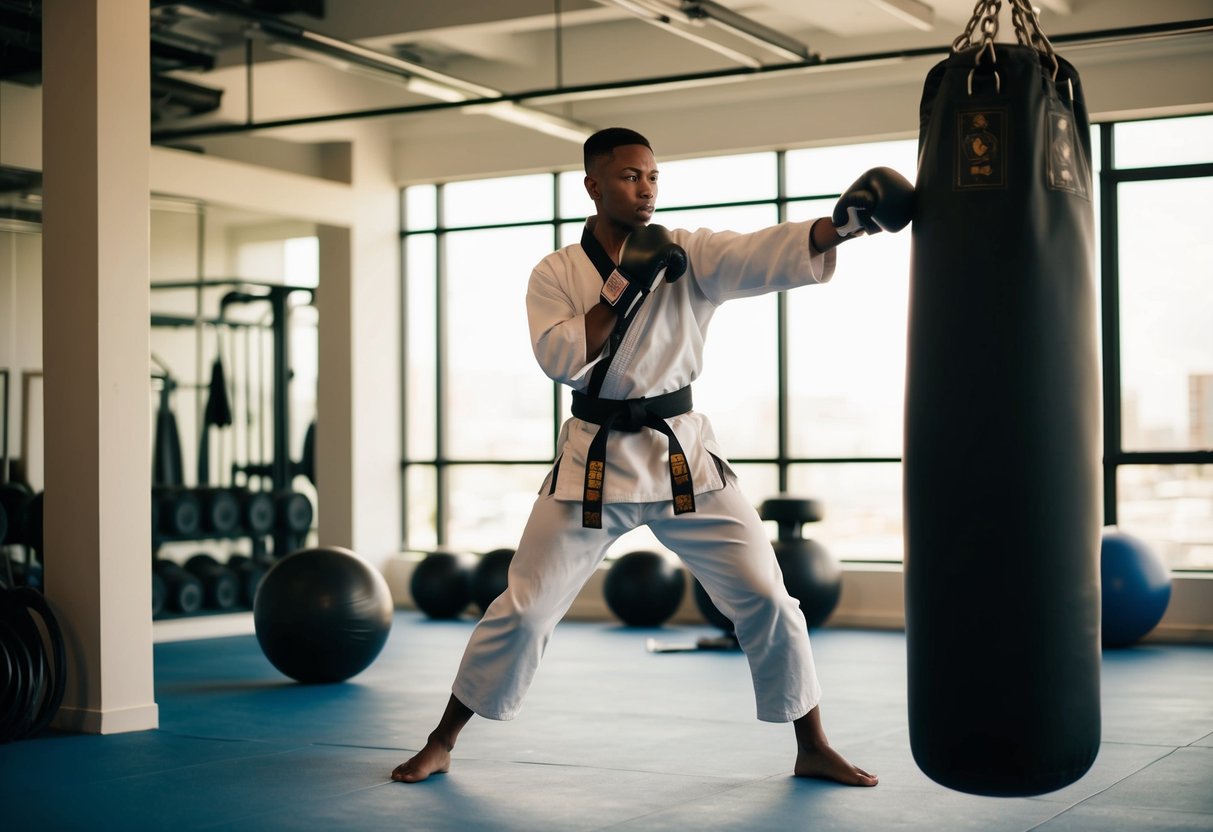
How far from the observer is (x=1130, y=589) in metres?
6.36

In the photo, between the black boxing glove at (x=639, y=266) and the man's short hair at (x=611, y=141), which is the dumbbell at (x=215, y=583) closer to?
the man's short hair at (x=611, y=141)

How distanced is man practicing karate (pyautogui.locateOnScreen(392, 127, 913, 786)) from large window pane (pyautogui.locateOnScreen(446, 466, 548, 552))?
5698mm

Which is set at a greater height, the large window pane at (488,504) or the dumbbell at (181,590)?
the large window pane at (488,504)

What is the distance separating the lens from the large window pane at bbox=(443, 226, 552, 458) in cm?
916

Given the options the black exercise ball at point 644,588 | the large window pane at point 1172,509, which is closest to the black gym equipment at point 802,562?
the black exercise ball at point 644,588

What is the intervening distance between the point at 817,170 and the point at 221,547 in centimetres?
421

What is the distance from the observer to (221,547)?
27.4 ft

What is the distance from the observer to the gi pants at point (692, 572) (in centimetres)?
330

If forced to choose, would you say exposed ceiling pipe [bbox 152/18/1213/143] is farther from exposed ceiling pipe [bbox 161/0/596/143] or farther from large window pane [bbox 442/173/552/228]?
large window pane [bbox 442/173/552/228]

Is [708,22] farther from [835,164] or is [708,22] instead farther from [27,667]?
[27,667]

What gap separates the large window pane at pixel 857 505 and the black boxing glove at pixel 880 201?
17.2 ft

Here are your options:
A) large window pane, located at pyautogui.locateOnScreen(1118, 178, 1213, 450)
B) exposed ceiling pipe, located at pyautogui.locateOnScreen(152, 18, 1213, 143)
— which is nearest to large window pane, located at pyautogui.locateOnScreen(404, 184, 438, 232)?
exposed ceiling pipe, located at pyautogui.locateOnScreen(152, 18, 1213, 143)

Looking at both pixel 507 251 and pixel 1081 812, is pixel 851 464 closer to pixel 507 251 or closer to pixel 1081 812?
pixel 507 251

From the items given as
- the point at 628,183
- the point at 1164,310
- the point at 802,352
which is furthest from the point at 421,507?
the point at 628,183
